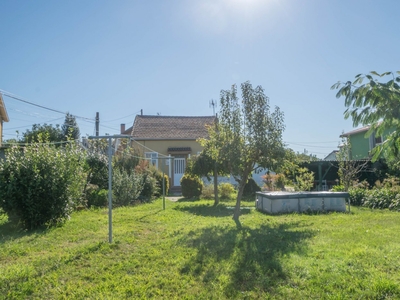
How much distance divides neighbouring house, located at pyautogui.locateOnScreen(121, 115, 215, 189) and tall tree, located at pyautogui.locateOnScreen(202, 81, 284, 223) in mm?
12378

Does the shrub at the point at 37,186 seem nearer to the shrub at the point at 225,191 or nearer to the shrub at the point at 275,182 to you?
the shrub at the point at 225,191

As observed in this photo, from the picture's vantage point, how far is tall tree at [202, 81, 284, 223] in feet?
29.7

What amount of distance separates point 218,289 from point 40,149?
6506 mm

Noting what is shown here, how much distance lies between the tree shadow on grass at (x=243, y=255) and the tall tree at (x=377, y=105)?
2.32 metres

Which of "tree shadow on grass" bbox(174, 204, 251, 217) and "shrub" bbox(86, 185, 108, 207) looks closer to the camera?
"tree shadow on grass" bbox(174, 204, 251, 217)

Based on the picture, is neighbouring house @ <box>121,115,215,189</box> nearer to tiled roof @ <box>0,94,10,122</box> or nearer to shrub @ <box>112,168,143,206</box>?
shrub @ <box>112,168,143,206</box>

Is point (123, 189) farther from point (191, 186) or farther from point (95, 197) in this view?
point (191, 186)

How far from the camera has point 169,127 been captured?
25.0 m

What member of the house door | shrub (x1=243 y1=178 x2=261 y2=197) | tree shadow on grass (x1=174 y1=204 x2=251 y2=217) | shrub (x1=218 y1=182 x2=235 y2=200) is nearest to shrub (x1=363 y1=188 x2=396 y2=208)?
tree shadow on grass (x1=174 y1=204 x2=251 y2=217)

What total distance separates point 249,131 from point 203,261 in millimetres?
4888

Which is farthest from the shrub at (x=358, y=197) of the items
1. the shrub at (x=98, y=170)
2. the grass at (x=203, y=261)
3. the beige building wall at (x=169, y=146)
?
the beige building wall at (x=169, y=146)

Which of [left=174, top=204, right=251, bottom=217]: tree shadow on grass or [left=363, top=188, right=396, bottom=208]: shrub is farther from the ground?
[left=363, top=188, right=396, bottom=208]: shrub

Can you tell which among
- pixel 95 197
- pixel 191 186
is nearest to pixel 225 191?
pixel 191 186

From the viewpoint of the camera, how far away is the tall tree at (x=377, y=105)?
2.65 m
